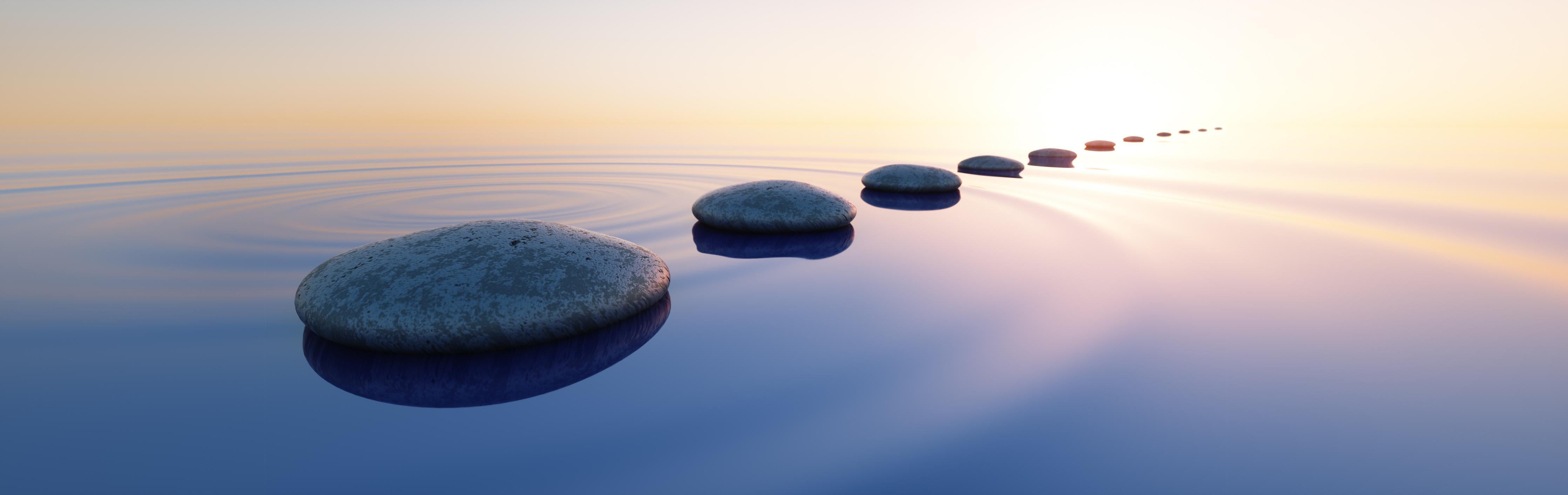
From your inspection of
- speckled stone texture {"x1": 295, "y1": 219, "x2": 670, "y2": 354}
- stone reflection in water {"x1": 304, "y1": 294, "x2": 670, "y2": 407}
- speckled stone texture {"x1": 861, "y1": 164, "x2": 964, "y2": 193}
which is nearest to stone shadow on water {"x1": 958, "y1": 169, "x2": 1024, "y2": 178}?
speckled stone texture {"x1": 861, "y1": 164, "x2": 964, "y2": 193}

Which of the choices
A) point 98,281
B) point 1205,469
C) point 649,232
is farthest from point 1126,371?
point 98,281

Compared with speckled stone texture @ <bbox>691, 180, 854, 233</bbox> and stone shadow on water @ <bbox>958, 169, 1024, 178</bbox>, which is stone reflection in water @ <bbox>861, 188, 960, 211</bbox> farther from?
stone shadow on water @ <bbox>958, 169, 1024, 178</bbox>

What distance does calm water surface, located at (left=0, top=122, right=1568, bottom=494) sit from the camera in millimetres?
1975

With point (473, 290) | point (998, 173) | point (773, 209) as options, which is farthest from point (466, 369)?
point (998, 173)

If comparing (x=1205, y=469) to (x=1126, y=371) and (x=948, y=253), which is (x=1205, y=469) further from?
(x=948, y=253)

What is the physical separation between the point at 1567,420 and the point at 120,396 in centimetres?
542

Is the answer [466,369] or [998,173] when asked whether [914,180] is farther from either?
[466,369]

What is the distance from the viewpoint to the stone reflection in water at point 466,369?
243 cm

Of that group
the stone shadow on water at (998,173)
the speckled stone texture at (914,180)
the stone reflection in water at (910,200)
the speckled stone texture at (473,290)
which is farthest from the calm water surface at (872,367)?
the stone shadow on water at (998,173)

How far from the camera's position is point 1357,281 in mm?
3922

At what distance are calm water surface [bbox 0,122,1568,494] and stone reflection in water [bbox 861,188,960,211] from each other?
1.15 metres

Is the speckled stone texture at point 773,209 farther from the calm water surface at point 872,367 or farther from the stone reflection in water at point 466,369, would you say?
the stone reflection in water at point 466,369

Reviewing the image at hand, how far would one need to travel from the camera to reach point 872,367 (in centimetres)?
269

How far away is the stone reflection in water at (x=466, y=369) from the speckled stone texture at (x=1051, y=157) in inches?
508
